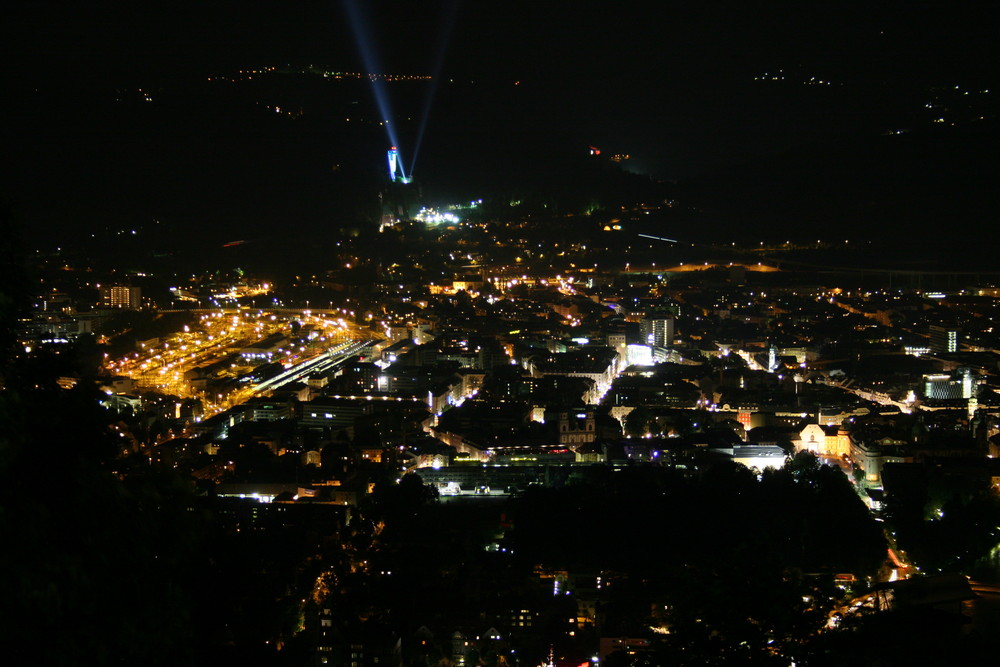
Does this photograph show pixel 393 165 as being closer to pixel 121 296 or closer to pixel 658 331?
pixel 121 296

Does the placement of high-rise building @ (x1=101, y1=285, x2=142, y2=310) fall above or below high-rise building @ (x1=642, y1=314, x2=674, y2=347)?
above

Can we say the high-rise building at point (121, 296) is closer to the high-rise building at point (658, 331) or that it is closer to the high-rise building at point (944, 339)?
the high-rise building at point (658, 331)

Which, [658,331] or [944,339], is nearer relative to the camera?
[944,339]

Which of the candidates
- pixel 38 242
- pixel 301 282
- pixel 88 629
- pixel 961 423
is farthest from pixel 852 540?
pixel 38 242

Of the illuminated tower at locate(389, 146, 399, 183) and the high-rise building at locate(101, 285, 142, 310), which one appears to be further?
the illuminated tower at locate(389, 146, 399, 183)

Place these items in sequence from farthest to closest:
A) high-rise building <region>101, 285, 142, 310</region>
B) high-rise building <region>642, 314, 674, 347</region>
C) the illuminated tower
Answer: the illuminated tower
high-rise building <region>101, 285, 142, 310</region>
high-rise building <region>642, 314, 674, 347</region>

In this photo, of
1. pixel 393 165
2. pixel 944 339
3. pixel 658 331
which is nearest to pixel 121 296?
pixel 658 331

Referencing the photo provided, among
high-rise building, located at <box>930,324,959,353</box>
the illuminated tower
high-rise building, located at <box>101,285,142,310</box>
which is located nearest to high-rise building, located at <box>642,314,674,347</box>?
high-rise building, located at <box>930,324,959,353</box>

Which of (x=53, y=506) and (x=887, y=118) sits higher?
(x=887, y=118)

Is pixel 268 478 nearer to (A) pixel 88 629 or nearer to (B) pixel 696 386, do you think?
(B) pixel 696 386

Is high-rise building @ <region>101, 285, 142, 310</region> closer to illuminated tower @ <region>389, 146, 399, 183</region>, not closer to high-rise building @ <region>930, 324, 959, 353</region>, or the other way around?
illuminated tower @ <region>389, 146, 399, 183</region>

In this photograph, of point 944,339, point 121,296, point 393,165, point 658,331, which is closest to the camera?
point 944,339
